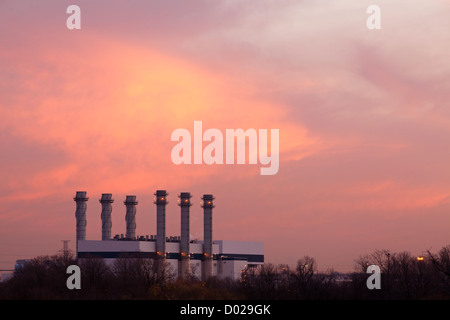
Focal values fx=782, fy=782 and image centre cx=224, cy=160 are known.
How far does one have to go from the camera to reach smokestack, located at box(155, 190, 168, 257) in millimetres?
126688

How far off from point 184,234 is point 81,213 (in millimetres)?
17770

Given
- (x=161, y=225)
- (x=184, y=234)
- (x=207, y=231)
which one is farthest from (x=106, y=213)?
(x=207, y=231)

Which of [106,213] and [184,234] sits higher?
[106,213]

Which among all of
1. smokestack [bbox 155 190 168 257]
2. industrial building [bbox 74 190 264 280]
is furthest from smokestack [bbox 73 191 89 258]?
smokestack [bbox 155 190 168 257]

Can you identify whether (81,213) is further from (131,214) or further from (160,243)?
(160,243)

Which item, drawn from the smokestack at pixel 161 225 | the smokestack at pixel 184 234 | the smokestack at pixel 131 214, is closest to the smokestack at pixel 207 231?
the smokestack at pixel 184 234

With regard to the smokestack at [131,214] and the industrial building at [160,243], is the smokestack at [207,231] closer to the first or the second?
the industrial building at [160,243]

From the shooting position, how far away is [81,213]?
5172 inches

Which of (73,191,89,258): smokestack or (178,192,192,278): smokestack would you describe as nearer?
(178,192,192,278): smokestack

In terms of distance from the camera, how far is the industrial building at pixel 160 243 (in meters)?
126

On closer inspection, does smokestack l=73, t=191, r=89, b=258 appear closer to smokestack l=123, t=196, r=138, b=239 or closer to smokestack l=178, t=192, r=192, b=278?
smokestack l=123, t=196, r=138, b=239
